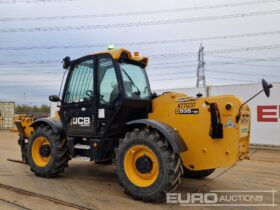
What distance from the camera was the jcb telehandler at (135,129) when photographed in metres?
4.93

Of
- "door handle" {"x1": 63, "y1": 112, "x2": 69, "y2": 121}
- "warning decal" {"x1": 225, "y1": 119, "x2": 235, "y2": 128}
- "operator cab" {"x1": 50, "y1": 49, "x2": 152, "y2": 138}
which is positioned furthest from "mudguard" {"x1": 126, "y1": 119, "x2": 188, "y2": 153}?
"door handle" {"x1": 63, "y1": 112, "x2": 69, "y2": 121}

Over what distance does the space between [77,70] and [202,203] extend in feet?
11.4

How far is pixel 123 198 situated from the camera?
5176 mm

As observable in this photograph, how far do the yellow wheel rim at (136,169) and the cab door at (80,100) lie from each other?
102cm

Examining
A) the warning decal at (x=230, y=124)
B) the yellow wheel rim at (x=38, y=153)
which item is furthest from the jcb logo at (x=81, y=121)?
the warning decal at (x=230, y=124)

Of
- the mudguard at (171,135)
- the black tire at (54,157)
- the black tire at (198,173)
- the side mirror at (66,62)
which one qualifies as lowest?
the black tire at (198,173)

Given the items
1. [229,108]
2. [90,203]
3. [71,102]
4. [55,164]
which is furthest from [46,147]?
[229,108]

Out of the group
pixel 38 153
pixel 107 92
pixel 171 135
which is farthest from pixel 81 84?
pixel 171 135

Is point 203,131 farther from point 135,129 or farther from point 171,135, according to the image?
point 135,129

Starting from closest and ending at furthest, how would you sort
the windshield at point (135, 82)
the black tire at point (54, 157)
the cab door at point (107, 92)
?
the cab door at point (107, 92), the windshield at point (135, 82), the black tire at point (54, 157)

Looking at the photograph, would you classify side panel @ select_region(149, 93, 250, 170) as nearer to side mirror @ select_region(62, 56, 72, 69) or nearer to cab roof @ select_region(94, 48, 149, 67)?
cab roof @ select_region(94, 48, 149, 67)

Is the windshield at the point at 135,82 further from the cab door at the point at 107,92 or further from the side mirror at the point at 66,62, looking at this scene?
the side mirror at the point at 66,62

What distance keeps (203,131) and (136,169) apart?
126cm

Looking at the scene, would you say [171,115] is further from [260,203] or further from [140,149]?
[260,203]
